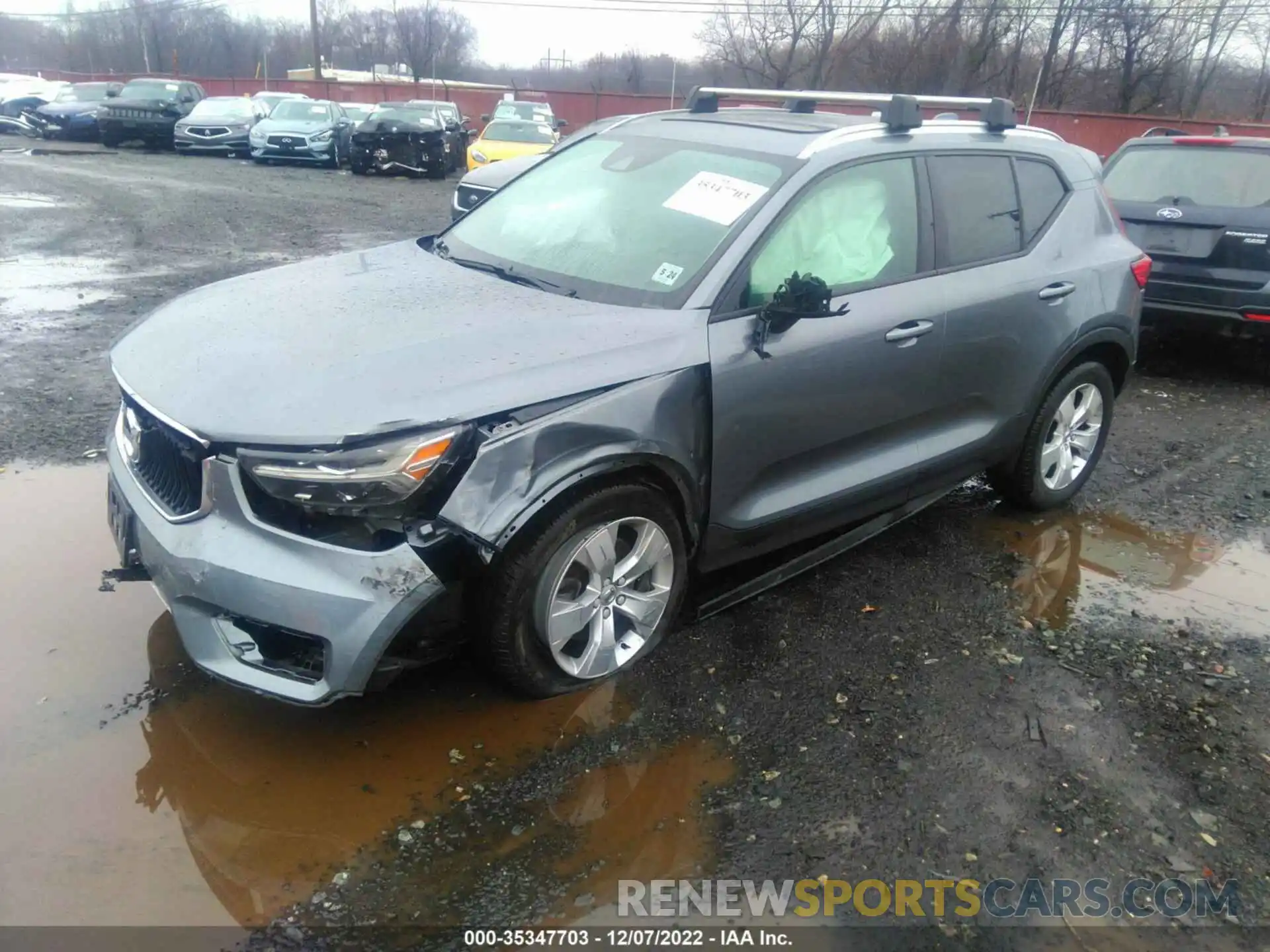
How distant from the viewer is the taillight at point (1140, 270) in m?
4.78

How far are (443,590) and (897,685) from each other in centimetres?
170

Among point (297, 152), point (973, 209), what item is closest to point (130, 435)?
point (973, 209)

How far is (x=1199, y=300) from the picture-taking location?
23.0 ft

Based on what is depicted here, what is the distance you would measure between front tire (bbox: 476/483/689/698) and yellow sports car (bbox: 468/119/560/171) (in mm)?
14304

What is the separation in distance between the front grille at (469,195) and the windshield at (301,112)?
12683 mm

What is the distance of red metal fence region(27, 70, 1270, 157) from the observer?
88.4 ft

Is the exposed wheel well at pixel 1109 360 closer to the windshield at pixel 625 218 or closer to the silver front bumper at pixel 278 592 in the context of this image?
the windshield at pixel 625 218

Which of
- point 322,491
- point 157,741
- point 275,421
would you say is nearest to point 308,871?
point 157,741

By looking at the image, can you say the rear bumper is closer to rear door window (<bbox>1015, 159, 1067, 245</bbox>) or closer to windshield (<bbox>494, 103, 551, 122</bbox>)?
rear door window (<bbox>1015, 159, 1067, 245</bbox>)

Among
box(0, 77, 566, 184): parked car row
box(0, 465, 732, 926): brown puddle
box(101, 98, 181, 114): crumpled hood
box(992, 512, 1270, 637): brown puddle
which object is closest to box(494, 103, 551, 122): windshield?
box(0, 77, 566, 184): parked car row

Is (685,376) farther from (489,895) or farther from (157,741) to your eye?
(157,741)

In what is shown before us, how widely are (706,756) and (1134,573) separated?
2529 mm

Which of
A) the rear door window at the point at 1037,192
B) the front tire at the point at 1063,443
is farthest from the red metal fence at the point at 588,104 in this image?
the rear door window at the point at 1037,192

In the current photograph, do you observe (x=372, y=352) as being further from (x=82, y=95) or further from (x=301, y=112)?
(x=82, y=95)
